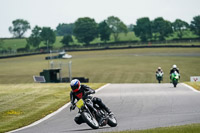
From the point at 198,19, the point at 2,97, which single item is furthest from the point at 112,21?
the point at 2,97

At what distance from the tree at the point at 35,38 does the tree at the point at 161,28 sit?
4467 centimetres

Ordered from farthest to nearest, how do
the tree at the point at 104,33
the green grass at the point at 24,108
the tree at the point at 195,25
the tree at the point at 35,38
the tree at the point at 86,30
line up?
the tree at the point at 104,33
the tree at the point at 86,30
the tree at the point at 35,38
the tree at the point at 195,25
the green grass at the point at 24,108

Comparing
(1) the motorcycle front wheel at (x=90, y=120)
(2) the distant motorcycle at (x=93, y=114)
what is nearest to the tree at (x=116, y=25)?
(2) the distant motorcycle at (x=93, y=114)

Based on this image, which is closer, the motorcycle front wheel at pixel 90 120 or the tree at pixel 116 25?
the motorcycle front wheel at pixel 90 120

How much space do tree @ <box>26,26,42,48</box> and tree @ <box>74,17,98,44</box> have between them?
14.6 m

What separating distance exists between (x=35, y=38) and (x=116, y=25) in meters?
37.8

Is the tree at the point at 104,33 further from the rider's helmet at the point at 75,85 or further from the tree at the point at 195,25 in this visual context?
the rider's helmet at the point at 75,85

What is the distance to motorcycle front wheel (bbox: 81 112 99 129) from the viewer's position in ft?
39.5

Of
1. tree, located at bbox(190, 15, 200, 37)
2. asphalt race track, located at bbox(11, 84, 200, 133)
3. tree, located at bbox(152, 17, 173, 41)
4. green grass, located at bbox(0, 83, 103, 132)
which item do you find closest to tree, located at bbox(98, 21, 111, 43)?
tree, located at bbox(152, 17, 173, 41)

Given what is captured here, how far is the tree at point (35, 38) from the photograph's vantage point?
169 m

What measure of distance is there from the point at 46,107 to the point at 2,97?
5.66m

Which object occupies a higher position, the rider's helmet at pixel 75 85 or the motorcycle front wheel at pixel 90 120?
the rider's helmet at pixel 75 85

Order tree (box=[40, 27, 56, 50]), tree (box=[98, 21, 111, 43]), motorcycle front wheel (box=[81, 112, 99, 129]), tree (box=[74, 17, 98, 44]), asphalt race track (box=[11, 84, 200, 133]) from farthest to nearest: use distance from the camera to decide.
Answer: tree (box=[40, 27, 56, 50])
tree (box=[98, 21, 111, 43])
tree (box=[74, 17, 98, 44])
asphalt race track (box=[11, 84, 200, 133])
motorcycle front wheel (box=[81, 112, 99, 129])

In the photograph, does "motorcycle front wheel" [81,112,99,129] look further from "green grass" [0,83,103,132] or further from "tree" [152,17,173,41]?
"tree" [152,17,173,41]
